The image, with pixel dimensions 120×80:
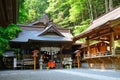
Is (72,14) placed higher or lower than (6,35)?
higher

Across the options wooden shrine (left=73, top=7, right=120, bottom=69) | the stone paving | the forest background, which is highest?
the forest background

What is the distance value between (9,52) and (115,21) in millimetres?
13760

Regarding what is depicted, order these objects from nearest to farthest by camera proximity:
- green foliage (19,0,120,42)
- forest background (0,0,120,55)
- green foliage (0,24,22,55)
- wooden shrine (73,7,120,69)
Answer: wooden shrine (73,7,120,69), green foliage (0,24,22,55), forest background (0,0,120,55), green foliage (19,0,120,42)

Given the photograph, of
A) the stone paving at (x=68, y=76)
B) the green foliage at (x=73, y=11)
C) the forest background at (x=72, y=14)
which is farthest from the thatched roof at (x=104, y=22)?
the green foliage at (x=73, y=11)

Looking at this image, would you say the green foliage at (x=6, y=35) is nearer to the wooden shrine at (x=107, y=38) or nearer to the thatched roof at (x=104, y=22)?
the thatched roof at (x=104, y=22)

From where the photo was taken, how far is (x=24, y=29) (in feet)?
79.9

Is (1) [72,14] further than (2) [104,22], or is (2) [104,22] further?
(1) [72,14]

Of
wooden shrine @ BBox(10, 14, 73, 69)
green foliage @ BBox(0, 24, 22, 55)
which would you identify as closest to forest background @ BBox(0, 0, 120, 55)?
green foliage @ BBox(0, 24, 22, 55)

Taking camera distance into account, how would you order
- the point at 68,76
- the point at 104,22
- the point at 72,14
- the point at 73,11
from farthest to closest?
1. the point at 72,14
2. the point at 73,11
3. the point at 104,22
4. the point at 68,76

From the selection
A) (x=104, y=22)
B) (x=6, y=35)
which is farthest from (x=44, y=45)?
(x=104, y=22)

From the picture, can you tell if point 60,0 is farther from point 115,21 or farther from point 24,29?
point 115,21

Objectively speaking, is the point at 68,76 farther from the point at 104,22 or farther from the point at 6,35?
the point at 6,35

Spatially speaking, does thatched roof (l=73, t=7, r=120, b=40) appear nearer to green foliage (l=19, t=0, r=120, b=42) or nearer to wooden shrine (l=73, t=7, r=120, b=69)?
wooden shrine (l=73, t=7, r=120, b=69)

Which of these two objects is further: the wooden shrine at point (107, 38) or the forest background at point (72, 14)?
the forest background at point (72, 14)
